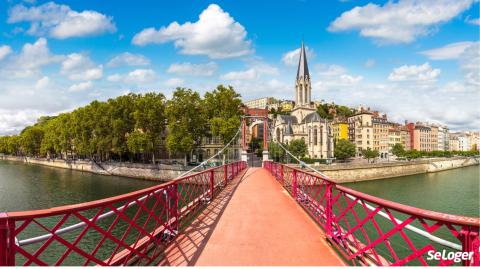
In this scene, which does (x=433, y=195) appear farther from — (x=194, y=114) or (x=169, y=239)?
(x=169, y=239)

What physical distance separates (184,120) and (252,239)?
27455mm

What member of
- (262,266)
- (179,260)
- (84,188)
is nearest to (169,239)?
(179,260)

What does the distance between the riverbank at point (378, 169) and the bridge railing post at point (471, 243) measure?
31433mm

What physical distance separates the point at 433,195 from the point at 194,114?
984 inches

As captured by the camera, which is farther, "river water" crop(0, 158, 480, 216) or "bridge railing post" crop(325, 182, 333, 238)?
"river water" crop(0, 158, 480, 216)

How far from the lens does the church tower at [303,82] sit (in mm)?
70312

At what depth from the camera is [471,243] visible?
247cm

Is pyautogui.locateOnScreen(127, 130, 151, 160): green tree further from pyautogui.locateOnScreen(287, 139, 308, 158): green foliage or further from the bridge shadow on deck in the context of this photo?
the bridge shadow on deck

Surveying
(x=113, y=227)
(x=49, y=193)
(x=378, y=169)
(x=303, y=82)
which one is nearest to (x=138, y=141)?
(x=49, y=193)

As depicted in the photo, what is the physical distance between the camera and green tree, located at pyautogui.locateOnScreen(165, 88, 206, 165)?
30.7 metres

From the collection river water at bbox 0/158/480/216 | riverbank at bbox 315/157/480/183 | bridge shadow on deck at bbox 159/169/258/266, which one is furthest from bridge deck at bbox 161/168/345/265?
riverbank at bbox 315/157/480/183

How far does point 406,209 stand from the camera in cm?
286

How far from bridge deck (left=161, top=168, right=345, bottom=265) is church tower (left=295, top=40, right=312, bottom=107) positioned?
6638cm

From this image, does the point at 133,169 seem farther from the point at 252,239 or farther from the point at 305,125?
the point at 305,125
